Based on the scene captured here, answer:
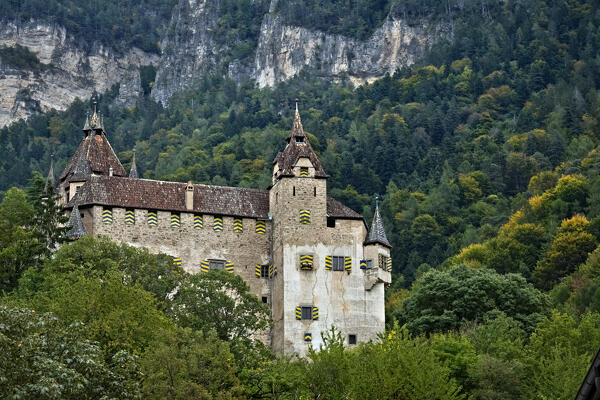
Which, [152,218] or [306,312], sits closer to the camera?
[306,312]

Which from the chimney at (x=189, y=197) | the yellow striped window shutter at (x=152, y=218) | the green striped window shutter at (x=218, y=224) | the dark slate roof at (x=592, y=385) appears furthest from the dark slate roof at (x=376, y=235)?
the dark slate roof at (x=592, y=385)

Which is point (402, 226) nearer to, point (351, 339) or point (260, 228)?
point (260, 228)

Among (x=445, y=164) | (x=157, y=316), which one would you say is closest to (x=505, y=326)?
(x=157, y=316)

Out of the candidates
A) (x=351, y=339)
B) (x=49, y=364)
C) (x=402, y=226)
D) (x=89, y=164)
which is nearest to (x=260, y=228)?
(x=351, y=339)

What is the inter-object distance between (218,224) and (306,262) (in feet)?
19.4

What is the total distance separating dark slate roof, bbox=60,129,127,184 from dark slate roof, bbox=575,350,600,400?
56533 mm

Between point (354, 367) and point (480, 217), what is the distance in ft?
275

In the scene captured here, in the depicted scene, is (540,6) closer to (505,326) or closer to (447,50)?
(447,50)

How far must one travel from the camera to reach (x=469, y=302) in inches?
2928

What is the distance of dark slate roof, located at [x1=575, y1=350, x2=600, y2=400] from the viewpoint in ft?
78.9

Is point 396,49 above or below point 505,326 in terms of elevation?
above

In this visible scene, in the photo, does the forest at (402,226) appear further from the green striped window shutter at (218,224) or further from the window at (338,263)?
the green striped window shutter at (218,224)

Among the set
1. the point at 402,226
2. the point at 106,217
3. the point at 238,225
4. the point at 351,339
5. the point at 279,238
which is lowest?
the point at 351,339

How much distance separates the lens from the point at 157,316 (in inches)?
2002
